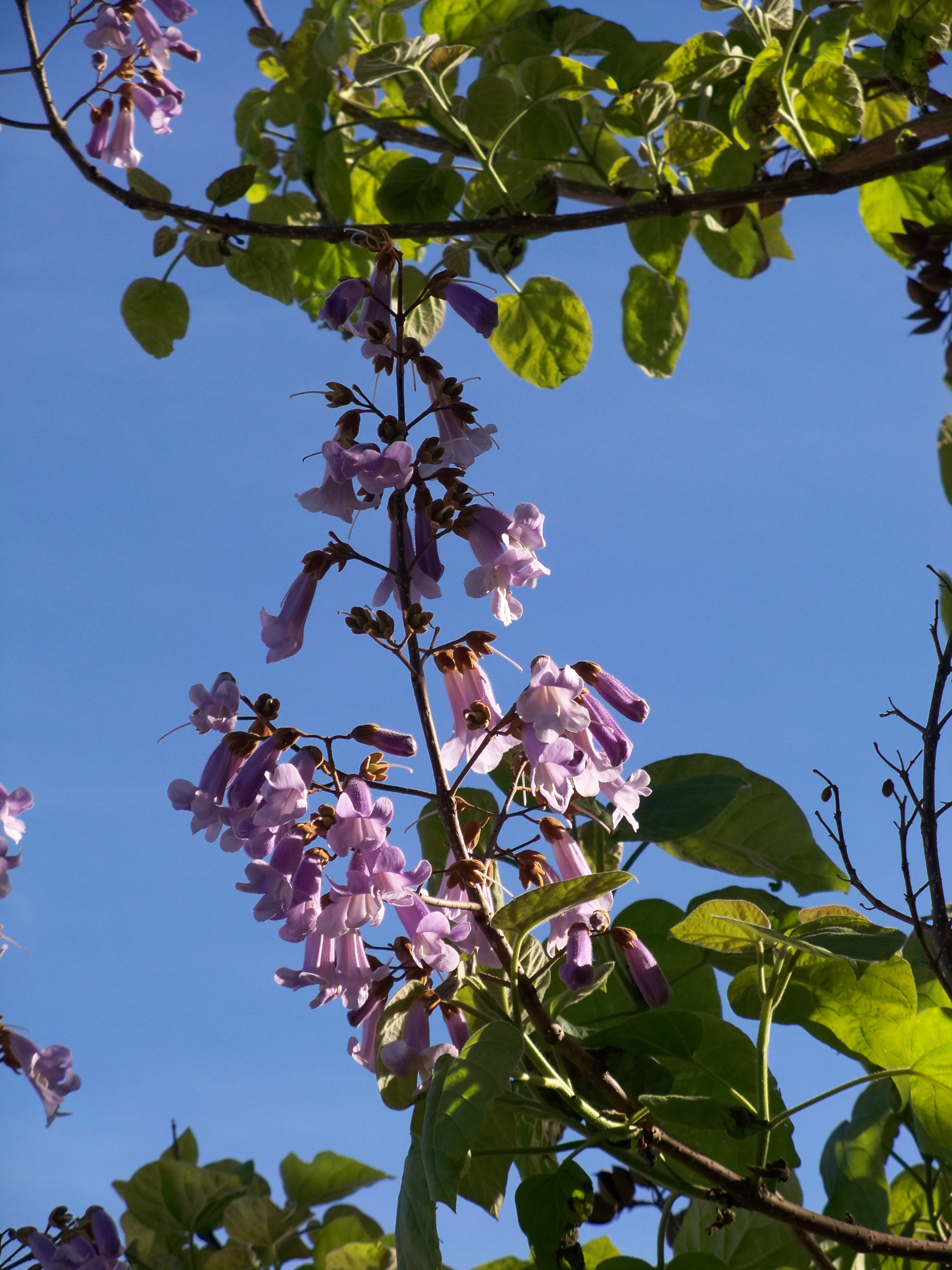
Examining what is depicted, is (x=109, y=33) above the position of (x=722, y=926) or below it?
above

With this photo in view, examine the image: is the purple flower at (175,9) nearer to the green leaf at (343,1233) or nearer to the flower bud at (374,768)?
the flower bud at (374,768)

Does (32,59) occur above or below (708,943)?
above

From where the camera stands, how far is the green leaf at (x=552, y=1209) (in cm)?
118

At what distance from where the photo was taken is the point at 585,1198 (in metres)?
1.18

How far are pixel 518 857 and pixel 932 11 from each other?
1733mm

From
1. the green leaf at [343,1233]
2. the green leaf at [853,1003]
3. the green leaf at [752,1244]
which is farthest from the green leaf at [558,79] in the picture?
the green leaf at [343,1233]

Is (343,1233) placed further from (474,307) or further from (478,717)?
(474,307)

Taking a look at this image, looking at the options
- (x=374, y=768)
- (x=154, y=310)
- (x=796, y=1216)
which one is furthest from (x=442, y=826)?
(x=154, y=310)

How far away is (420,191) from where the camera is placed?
2.06m

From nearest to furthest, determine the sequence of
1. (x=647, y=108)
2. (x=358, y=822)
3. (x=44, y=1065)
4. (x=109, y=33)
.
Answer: (x=358, y=822) < (x=44, y=1065) < (x=647, y=108) < (x=109, y=33)

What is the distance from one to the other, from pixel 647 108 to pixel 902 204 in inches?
30.3

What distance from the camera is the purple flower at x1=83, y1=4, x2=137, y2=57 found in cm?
250

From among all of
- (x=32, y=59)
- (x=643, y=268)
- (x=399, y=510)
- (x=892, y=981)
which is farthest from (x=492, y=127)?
(x=892, y=981)

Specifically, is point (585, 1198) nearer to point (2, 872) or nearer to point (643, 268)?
point (2, 872)
